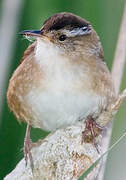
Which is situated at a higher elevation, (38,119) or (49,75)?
(49,75)

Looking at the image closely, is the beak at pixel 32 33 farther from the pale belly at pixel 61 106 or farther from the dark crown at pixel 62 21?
the pale belly at pixel 61 106

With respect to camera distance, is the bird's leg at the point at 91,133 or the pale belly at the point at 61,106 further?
the pale belly at the point at 61,106

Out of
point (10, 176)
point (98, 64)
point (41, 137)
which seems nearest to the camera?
point (10, 176)

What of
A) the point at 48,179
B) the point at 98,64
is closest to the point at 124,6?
the point at 98,64

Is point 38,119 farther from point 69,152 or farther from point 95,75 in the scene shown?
point 69,152

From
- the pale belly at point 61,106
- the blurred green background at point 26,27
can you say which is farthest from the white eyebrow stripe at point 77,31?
the pale belly at point 61,106

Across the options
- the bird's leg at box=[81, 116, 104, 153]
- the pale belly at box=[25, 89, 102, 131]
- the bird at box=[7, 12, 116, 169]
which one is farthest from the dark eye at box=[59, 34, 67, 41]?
the bird's leg at box=[81, 116, 104, 153]

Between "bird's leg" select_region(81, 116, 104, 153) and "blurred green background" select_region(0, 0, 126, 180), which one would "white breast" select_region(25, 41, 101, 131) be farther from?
"bird's leg" select_region(81, 116, 104, 153)
